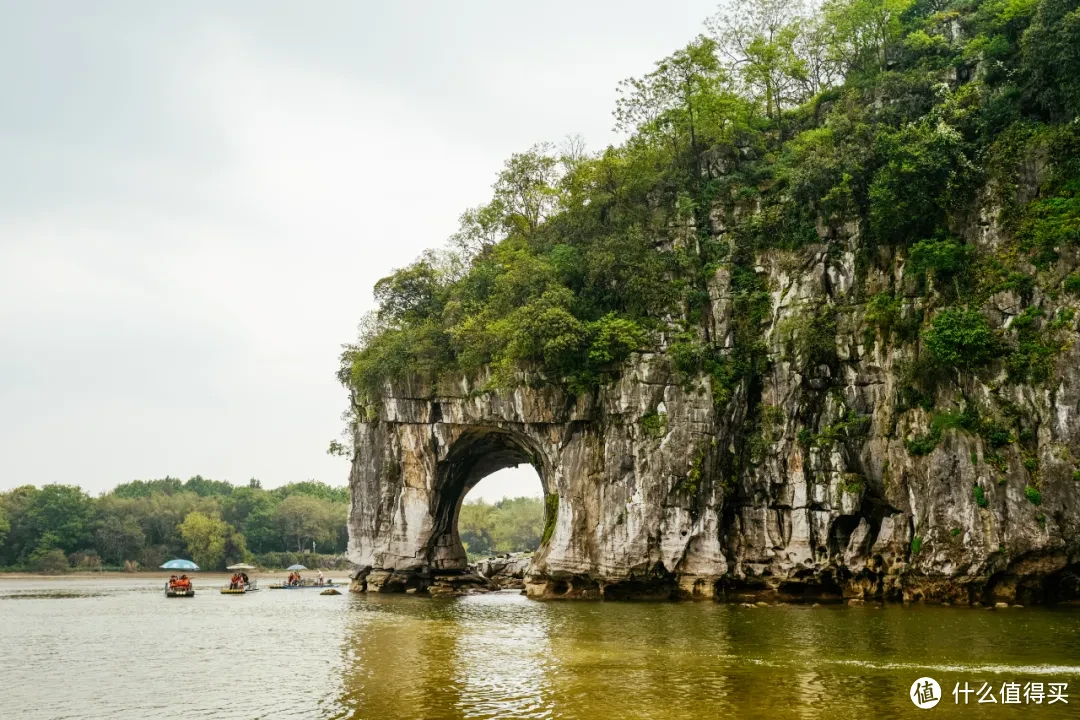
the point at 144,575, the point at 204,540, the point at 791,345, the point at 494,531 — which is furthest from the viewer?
the point at 494,531

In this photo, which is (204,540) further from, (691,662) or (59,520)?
(691,662)

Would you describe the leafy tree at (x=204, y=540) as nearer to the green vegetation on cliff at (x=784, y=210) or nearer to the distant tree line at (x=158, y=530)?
the distant tree line at (x=158, y=530)

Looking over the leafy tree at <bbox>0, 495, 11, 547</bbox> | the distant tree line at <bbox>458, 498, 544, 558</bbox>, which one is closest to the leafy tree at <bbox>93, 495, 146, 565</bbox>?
the leafy tree at <bbox>0, 495, 11, 547</bbox>

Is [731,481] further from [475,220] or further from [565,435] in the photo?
[475,220]

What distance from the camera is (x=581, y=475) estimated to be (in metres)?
32.9

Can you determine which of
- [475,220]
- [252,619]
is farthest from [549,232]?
[252,619]

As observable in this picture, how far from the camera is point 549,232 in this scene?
1567 inches

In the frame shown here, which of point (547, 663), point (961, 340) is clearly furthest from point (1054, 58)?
point (547, 663)

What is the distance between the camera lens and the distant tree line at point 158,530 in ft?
238

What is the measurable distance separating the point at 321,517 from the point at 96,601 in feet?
159

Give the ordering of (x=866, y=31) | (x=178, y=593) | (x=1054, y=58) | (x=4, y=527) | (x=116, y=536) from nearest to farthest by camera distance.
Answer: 1. (x=1054, y=58)
2. (x=866, y=31)
3. (x=178, y=593)
4. (x=4, y=527)
5. (x=116, y=536)

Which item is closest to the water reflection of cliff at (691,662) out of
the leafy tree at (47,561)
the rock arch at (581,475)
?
the rock arch at (581,475)

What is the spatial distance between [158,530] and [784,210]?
71.2 m

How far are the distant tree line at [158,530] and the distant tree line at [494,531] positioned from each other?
15729 mm
